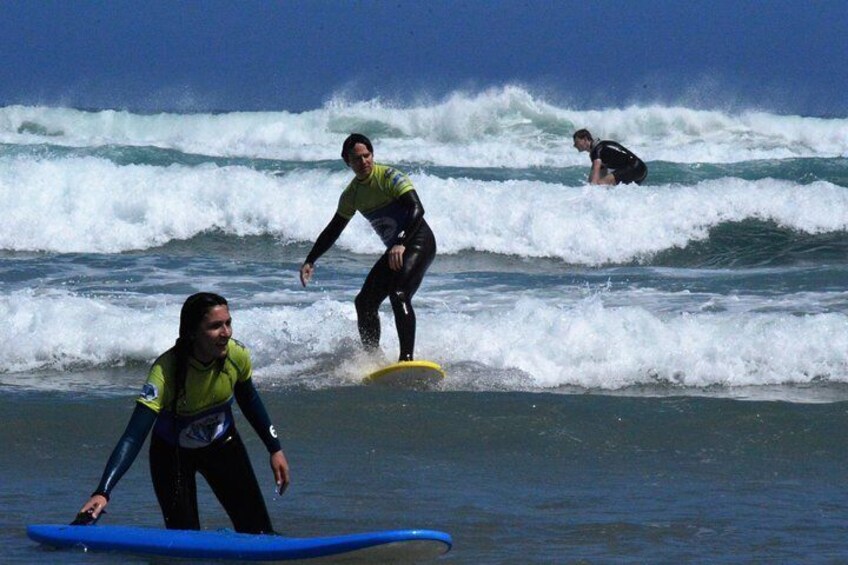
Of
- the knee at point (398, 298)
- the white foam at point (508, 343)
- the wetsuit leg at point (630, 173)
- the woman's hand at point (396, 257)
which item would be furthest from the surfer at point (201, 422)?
the wetsuit leg at point (630, 173)

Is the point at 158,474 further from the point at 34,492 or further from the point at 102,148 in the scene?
the point at 102,148

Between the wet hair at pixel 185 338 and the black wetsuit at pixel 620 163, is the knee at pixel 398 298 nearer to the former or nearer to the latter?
the wet hair at pixel 185 338

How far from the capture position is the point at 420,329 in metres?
10.2

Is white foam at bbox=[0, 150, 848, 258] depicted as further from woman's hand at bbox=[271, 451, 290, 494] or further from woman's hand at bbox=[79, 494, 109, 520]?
woman's hand at bbox=[79, 494, 109, 520]

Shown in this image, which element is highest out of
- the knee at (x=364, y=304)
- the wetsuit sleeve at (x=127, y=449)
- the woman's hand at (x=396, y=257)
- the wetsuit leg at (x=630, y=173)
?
the wetsuit leg at (x=630, y=173)

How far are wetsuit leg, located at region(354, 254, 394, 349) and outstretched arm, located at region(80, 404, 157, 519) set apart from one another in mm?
3783

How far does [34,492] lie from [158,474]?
70.2 inches

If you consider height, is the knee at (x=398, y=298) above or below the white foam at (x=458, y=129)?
below

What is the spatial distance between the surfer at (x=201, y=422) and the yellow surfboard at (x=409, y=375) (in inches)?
135

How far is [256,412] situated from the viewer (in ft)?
16.4

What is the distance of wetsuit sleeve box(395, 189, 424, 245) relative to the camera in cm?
830

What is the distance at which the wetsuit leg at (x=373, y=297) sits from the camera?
8484mm

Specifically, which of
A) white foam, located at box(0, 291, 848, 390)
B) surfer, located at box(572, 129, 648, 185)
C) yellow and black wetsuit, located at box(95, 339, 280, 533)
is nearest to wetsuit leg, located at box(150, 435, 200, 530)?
yellow and black wetsuit, located at box(95, 339, 280, 533)

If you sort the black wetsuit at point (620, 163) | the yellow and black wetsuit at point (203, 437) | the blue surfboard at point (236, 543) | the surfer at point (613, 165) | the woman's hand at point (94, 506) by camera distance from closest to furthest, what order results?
the woman's hand at point (94, 506)
the blue surfboard at point (236, 543)
the yellow and black wetsuit at point (203, 437)
the surfer at point (613, 165)
the black wetsuit at point (620, 163)
